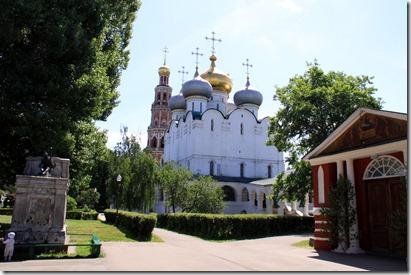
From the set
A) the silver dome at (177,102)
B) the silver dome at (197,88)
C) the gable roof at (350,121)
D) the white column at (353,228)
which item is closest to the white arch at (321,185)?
the gable roof at (350,121)

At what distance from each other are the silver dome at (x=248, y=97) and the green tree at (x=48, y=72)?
45.5 meters

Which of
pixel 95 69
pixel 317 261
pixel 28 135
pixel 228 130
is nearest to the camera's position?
pixel 317 261

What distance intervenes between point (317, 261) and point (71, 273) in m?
7.36

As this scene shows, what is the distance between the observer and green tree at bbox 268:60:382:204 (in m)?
25.8

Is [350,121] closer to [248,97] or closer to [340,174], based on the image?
[340,174]

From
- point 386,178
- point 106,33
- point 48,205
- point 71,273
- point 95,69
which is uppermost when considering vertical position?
point 106,33

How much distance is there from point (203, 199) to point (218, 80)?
103 feet

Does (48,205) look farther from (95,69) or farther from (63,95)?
(95,69)

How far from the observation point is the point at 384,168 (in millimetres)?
14539

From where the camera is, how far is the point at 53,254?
12.9 m

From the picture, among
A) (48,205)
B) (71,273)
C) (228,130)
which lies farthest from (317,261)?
(228,130)

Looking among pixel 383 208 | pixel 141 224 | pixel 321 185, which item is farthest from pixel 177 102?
pixel 383 208

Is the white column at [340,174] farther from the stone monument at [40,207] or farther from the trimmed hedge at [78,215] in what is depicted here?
the trimmed hedge at [78,215]

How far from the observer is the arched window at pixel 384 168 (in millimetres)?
13805
